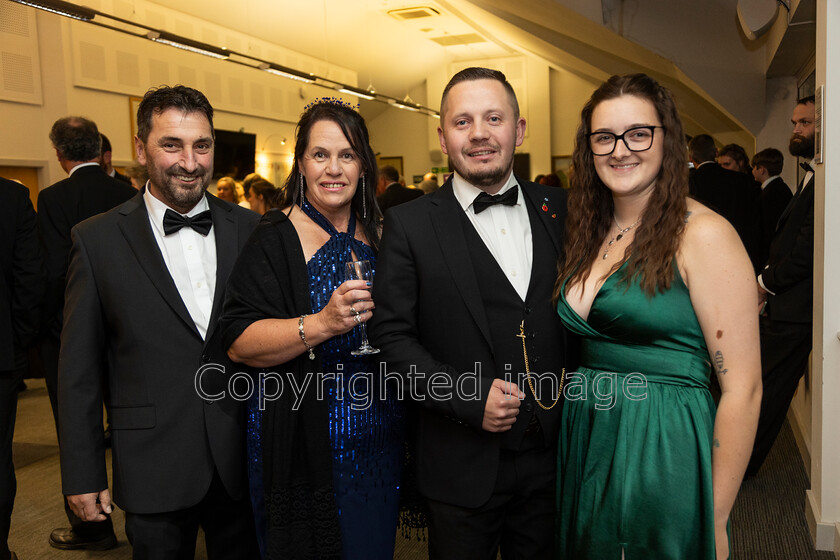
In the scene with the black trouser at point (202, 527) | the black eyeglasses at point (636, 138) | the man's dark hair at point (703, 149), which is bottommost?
the black trouser at point (202, 527)

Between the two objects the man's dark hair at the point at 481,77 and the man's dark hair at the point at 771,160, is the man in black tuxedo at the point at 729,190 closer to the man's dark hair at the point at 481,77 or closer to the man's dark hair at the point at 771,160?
the man's dark hair at the point at 771,160

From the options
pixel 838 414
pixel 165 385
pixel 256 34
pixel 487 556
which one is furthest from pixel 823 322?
pixel 256 34

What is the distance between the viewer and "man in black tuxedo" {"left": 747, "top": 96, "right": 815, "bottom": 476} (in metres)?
3.80

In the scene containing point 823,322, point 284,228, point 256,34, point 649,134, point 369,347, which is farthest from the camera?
point 256,34

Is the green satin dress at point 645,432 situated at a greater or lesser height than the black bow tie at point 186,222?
lesser

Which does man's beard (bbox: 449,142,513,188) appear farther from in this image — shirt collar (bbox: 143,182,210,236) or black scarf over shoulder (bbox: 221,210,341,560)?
shirt collar (bbox: 143,182,210,236)

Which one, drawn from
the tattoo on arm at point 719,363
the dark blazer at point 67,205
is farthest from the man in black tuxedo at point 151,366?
the dark blazer at point 67,205

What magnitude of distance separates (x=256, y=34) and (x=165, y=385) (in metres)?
12.1

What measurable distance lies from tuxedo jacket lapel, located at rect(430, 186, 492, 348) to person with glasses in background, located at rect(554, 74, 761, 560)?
235mm

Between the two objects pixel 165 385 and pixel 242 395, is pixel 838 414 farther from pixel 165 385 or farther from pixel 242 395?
pixel 165 385

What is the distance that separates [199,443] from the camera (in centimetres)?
214

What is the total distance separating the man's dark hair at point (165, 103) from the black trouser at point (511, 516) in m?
1.43

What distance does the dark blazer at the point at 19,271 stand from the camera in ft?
10.2

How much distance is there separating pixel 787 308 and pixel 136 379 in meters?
3.46
